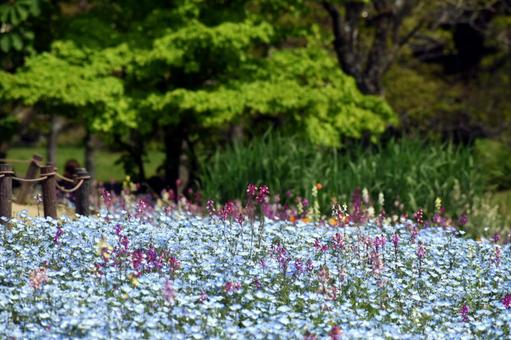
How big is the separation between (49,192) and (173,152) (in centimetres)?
793

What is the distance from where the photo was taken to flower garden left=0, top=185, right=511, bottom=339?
20.0ft

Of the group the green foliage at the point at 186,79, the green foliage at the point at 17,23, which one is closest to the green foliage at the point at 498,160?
the green foliage at the point at 186,79

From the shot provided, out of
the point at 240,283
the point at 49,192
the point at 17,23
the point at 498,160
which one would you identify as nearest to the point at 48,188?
the point at 49,192

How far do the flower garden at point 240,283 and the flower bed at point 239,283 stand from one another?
16mm

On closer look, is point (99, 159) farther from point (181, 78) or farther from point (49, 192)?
point (49, 192)

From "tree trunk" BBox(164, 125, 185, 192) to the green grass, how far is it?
14.9 metres

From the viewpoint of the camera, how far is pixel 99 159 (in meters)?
43.6

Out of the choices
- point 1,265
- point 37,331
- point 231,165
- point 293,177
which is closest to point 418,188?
point 293,177

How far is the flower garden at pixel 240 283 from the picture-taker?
20.0ft

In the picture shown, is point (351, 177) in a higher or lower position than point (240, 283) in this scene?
lower


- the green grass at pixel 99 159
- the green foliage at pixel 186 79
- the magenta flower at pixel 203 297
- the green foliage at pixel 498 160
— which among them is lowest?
the green grass at pixel 99 159

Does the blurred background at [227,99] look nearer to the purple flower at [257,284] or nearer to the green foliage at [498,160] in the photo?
the green foliage at [498,160]

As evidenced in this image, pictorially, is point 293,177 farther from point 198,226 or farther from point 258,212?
point 198,226

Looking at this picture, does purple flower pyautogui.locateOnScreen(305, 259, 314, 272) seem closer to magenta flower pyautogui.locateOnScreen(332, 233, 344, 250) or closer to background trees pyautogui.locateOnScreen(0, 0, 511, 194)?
magenta flower pyautogui.locateOnScreen(332, 233, 344, 250)
